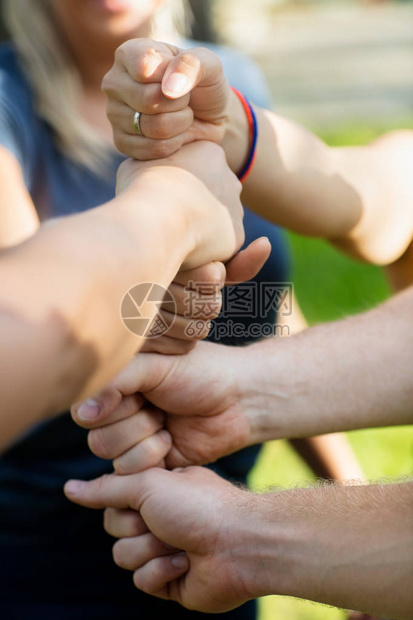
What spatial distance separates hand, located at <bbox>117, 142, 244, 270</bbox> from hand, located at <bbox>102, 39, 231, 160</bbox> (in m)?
0.03

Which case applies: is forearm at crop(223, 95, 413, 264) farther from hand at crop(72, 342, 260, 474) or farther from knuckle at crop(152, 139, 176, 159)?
hand at crop(72, 342, 260, 474)

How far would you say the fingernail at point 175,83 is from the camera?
101cm

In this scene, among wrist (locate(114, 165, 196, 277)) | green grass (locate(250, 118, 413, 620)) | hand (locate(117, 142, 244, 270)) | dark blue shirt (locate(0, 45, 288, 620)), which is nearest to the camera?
wrist (locate(114, 165, 196, 277))

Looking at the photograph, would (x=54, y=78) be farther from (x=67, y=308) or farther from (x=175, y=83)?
(x=67, y=308)

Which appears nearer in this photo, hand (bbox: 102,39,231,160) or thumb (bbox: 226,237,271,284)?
hand (bbox: 102,39,231,160)

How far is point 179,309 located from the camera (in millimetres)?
1146

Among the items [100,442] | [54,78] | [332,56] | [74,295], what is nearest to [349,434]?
[100,442]

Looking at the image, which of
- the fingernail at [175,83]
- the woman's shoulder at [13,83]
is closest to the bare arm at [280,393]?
the fingernail at [175,83]

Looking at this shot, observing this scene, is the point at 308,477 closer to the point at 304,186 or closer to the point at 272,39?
the point at 304,186

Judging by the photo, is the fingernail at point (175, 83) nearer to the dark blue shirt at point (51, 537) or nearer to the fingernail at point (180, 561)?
the dark blue shirt at point (51, 537)

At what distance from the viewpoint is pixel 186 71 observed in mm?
1021

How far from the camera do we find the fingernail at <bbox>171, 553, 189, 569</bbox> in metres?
1.15

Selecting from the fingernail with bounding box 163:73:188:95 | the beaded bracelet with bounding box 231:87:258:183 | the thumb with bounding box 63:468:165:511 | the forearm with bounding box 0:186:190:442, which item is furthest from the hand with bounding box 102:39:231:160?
the thumb with bounding box 63:468:165:511

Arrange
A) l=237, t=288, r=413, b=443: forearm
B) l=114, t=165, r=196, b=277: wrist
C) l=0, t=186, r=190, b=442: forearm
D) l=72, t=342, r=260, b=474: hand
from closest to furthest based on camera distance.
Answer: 1. l=0, t=186, r=190, b=442: forearm
2. l=114, t=165, r=196, b=277: wrist
3. l=72, t=342, r=260, b=474: hand
4. l=237, t=288, r=413, b=443: forearm
